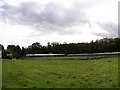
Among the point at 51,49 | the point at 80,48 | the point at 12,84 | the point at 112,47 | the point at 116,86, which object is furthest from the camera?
the point at 51,49

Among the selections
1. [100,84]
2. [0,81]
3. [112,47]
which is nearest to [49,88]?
[0,81]

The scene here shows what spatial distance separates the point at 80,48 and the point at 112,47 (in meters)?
29.0

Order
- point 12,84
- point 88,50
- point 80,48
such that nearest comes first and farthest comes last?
point 12,84, point 88,50, point 80,48

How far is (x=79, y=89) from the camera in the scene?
99.0 ft

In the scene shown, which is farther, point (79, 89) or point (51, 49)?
point (51, 49)

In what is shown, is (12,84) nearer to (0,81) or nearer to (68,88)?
(0,81)

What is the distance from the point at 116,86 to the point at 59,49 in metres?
158

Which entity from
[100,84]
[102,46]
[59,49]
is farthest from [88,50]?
[100,84]

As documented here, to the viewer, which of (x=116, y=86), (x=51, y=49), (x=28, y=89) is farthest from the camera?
(x=51, y=49)

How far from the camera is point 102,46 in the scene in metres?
156

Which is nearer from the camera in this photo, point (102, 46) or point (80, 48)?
point (102, 46)

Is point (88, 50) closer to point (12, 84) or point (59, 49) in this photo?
point (59, 49)

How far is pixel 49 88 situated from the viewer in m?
29.8

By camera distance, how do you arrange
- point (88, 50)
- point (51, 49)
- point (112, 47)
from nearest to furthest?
point (112, 47)
point (88, 50)
point (51, 49)
